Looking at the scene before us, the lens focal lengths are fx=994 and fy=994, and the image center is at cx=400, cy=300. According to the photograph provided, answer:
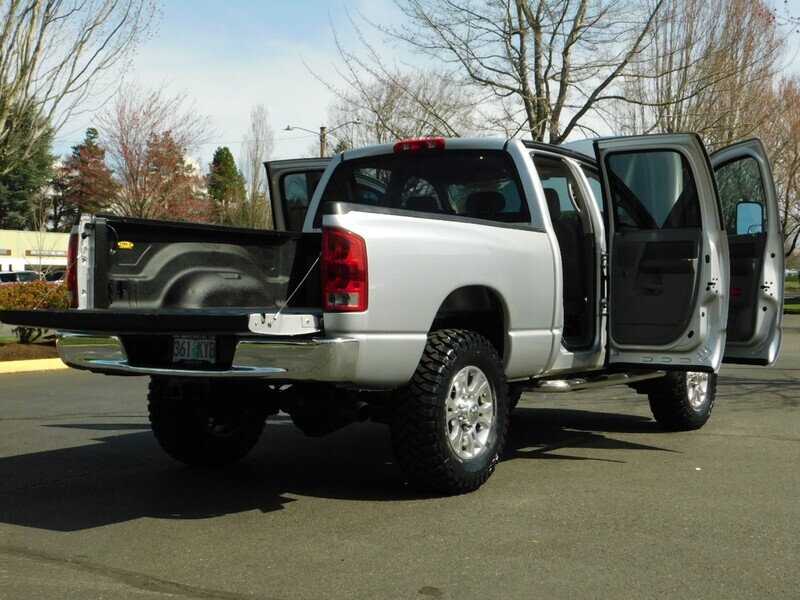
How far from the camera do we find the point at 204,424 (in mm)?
6465

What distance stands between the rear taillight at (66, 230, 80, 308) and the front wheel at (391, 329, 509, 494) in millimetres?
1898

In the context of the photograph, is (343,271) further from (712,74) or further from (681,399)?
(712,74)

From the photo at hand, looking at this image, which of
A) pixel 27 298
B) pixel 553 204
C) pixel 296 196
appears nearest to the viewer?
pixel 553 204

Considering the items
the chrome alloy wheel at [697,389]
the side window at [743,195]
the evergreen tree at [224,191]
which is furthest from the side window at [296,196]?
the evergreen tree at [224,191]

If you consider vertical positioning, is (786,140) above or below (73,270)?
above

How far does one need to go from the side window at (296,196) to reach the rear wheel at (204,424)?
6.28ft

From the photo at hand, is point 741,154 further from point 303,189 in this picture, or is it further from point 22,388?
point 22,388

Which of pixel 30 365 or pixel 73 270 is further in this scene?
pixel 30 365

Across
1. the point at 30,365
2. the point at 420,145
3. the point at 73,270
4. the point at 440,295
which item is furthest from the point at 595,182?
the point at 30,365

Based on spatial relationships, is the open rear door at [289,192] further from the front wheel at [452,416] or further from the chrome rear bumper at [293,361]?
the chrome rear bumper at [293,361]

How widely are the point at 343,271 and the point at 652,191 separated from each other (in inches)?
118

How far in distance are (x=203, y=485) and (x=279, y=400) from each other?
80cm

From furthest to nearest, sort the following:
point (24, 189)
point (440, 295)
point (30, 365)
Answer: point (24, 189) → point (30, 365) → point (440, 295)

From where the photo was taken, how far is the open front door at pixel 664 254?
22.2ft
